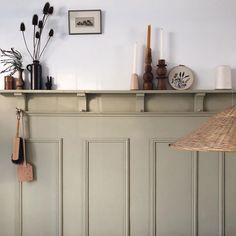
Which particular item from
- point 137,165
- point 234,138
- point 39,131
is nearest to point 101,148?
point 137,165

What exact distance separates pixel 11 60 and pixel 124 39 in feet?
2.72

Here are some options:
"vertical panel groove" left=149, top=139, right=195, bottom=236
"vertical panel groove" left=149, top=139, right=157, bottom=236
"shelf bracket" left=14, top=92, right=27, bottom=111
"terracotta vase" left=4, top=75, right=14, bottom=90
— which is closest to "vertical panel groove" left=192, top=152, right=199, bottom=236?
"vertical panel groove" left=149, top=139, right=195, bottom=236

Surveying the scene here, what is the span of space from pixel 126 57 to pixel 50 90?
0.59 meters

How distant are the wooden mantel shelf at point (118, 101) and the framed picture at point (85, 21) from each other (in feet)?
1.47

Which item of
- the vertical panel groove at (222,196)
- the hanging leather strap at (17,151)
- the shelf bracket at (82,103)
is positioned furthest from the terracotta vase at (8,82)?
the vertical panel groove at (222,196)

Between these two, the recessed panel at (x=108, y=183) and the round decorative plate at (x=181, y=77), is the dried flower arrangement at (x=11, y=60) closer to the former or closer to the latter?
the recessed panel at (x=108, y=183)

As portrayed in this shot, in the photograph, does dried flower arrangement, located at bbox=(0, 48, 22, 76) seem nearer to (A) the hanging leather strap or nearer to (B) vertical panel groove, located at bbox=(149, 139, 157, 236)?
(A) the hanging leather strap

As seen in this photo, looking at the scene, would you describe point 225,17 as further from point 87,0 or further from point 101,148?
point 101,148

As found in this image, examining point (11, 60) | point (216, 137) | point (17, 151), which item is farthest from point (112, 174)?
point (216, 137)

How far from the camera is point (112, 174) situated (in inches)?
79.2

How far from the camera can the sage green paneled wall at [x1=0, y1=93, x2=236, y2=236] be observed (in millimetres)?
1987

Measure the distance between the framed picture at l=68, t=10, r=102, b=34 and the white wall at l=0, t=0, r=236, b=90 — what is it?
0.04m

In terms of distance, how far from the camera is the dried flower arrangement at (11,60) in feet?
6.61

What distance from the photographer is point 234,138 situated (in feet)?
1.84
